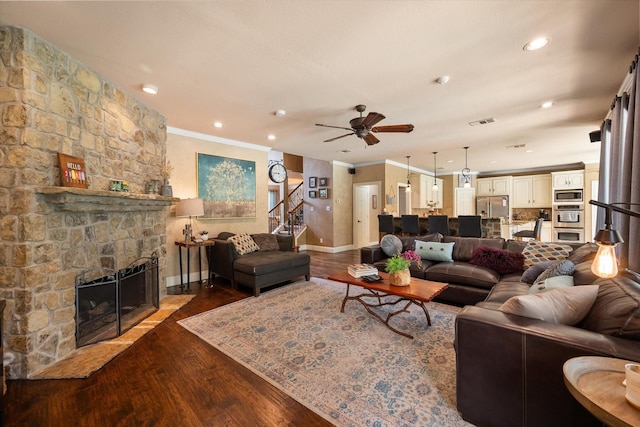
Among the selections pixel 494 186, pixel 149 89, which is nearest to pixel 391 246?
pixel 149 89

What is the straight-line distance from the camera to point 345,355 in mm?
2287

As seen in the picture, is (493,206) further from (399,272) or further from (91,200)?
(91,200)

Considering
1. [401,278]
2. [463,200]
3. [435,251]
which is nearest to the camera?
[401,278]

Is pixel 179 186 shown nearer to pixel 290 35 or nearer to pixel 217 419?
pixel 290 35

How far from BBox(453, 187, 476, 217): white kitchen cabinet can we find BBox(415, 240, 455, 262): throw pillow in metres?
6.44

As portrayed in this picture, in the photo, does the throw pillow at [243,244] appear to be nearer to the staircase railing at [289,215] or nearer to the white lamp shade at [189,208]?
the white lamp shade at [189,208]

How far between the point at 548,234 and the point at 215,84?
9880mm

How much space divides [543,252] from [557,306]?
225 centimetres

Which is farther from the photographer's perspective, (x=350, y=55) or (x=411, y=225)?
(x=411, y=225)

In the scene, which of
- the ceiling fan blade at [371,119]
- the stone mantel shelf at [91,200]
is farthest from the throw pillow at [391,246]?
the stone mantel shelf at [91,200]

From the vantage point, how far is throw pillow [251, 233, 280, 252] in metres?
4.79

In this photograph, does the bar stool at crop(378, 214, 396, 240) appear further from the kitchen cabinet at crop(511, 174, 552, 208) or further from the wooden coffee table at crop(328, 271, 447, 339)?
the kitchen cabinet at crop(511, 174, 552, 208)

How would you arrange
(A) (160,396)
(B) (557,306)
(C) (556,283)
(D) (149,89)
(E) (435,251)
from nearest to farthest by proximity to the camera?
1. (B) (557,306)
2. (A) (160,396)
3. (C) (556,283)
4. (D) (149,89)
5. (E) (435,251)

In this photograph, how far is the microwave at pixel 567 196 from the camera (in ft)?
24.4
